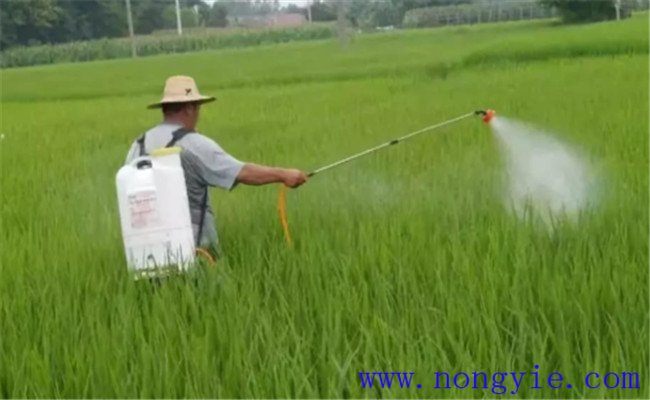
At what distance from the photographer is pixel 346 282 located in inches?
106

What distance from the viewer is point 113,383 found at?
2.18 metres

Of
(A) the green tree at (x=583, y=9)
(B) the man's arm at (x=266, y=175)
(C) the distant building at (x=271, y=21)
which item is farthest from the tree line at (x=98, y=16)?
(B) the man's arm at (x=266, y=175)

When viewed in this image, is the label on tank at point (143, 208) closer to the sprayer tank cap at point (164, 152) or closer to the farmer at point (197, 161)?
the sprayer tank cap at point (164, 152)

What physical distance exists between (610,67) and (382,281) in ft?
27.4

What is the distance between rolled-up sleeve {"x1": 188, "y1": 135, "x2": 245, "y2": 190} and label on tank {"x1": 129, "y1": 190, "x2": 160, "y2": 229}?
31cm

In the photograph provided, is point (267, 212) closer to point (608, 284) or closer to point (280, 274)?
point (280, 274)

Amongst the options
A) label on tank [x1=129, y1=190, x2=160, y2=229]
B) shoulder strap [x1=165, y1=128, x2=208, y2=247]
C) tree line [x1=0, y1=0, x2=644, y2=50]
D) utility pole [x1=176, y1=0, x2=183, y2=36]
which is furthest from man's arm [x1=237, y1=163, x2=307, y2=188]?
tree line [x1=0, y1=0, x2=644, y2=50]

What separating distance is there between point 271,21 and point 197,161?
52.2 ft

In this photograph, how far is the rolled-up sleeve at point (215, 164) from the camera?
312 cm

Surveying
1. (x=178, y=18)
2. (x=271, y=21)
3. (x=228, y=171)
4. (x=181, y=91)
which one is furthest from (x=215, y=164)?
(x=271, y=21)

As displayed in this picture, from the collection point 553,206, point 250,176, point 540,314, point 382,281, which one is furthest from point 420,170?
point 540,314

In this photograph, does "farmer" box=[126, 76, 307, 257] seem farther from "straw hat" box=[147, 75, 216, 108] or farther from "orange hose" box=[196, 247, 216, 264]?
"orange hose" box=[196, 247, 216, 264]

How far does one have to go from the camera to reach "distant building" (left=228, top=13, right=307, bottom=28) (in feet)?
56.1

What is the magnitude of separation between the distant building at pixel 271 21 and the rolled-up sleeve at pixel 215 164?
44.6ft
